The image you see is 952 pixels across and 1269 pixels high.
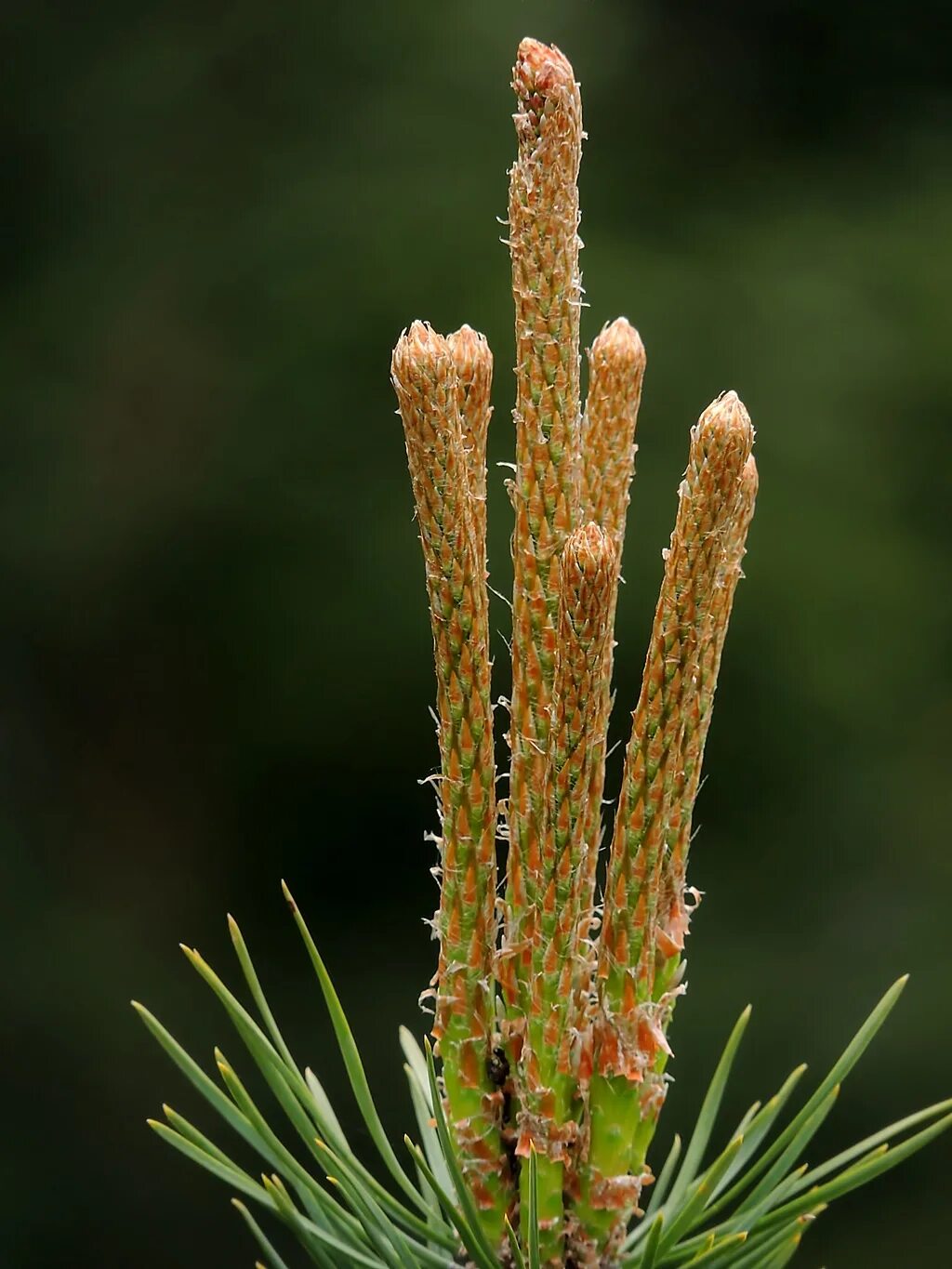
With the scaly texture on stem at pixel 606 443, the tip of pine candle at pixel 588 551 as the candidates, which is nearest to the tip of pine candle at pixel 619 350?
the scaly texture on stem at pixel 606 443

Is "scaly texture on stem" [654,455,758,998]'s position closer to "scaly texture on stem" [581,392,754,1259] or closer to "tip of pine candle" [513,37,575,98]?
"scaly texture on stem" [581,392,754,1259]

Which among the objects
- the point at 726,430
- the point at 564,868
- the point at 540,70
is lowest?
the point at 564,868

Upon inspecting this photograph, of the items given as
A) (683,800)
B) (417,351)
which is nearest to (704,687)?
(683,800)

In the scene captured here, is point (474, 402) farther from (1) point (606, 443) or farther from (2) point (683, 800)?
(2) point (683, 800)

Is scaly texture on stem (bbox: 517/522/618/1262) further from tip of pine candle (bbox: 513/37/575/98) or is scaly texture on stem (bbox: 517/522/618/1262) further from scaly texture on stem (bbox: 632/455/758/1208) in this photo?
tip of pine candle (bbox: 513/37/575/98)

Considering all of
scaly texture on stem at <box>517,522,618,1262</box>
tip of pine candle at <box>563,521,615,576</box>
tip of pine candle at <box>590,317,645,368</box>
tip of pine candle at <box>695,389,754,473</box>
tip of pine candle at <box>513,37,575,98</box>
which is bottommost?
scaly texture on stem at <box>517,522,618,1262</box>

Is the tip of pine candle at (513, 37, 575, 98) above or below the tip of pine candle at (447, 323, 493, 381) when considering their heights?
above

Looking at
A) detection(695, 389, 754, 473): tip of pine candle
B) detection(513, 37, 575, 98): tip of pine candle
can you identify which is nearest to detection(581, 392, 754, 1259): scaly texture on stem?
detection(695, 389, 754, 473): tip of pine candle

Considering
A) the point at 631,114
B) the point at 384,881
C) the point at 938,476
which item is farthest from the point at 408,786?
the point at 631,114

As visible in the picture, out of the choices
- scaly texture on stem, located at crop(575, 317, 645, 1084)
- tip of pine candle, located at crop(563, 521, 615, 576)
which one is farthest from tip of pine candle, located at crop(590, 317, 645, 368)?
tip of pine candle, located at crop(563, 521, 615, 576)

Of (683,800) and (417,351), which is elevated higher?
(417,351)
